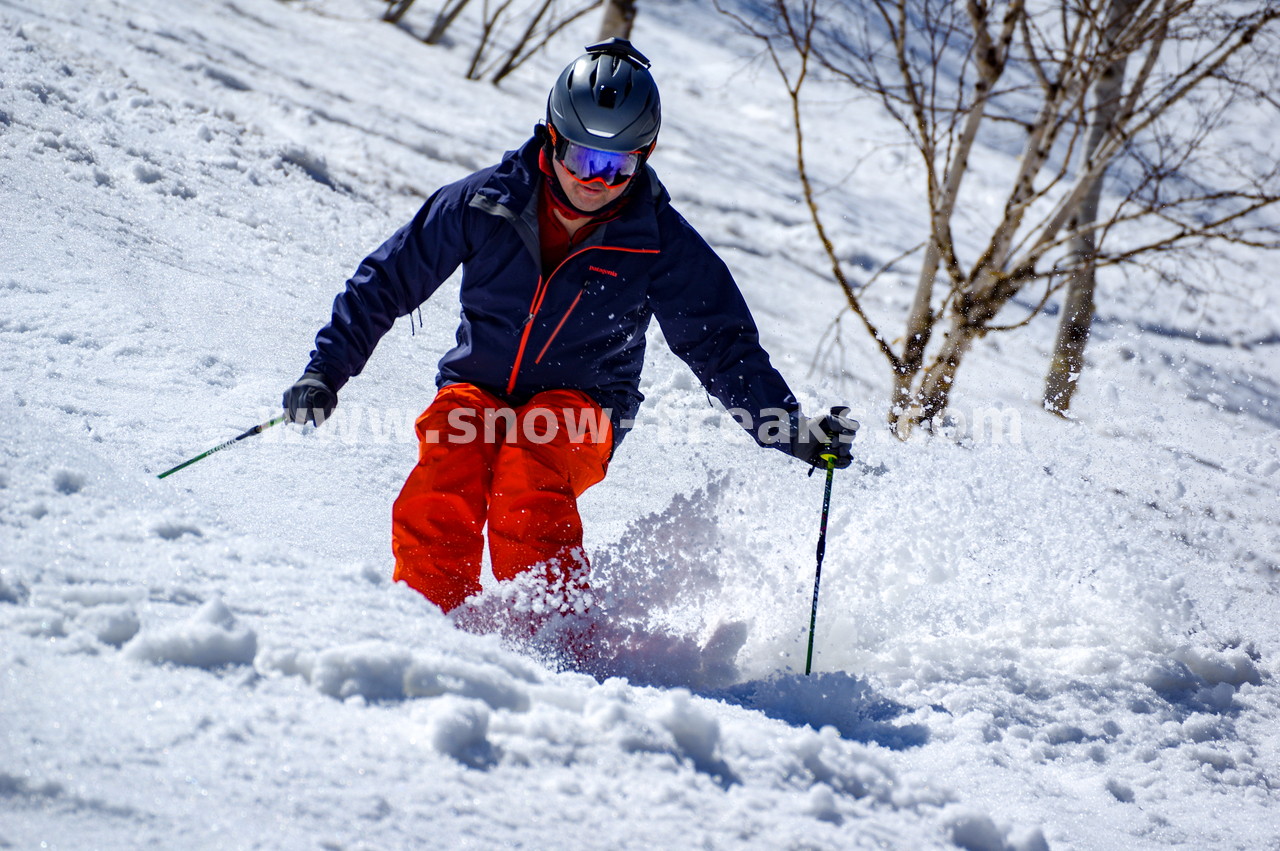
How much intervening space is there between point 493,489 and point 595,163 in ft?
3.07

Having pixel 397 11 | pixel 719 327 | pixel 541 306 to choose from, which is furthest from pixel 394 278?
pixel 397 11

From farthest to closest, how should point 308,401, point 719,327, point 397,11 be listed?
point 397,11 → point 719,327 → point 308,401

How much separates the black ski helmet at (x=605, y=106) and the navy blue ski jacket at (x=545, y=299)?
0.58 feet

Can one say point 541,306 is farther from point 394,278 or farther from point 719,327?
point 719,327

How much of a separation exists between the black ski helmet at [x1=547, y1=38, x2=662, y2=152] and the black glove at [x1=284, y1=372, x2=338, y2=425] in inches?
37.7

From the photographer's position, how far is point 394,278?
275cm

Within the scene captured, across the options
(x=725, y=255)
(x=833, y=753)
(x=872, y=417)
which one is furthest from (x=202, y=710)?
(x=725, y=255)

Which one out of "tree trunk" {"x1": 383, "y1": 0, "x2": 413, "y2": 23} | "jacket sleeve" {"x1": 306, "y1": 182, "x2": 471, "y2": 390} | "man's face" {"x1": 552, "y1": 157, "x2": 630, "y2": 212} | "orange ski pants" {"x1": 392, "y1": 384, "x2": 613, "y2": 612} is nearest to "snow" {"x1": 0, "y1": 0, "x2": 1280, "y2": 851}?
"orange ski pants" {"x1": 392, "y1": 384, "x2": 613, "y2": 612}

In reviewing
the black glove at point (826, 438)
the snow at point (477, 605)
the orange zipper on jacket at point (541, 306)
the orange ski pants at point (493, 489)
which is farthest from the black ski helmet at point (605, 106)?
the snow at point (477, 605)

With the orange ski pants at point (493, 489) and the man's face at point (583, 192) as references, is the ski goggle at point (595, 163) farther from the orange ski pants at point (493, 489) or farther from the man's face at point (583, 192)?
the orange ski pants at point (493, 489)

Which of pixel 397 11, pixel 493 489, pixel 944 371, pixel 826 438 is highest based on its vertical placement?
pixel 397 11

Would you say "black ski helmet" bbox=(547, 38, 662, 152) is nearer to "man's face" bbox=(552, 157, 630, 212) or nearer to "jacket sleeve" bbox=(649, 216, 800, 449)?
"man's face" bbox=(552, 157, 630, 212)

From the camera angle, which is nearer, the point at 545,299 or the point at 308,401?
the point at 308,401

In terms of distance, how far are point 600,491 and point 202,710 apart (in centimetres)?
239
